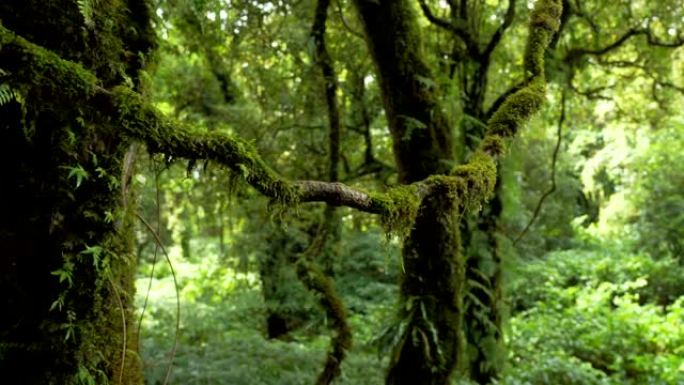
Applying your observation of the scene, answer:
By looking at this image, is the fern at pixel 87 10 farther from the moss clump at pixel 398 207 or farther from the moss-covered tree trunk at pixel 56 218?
the moss clump at pixel 398 207

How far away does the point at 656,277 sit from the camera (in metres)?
15.3

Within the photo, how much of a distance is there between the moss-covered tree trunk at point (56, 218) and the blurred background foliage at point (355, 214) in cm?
26

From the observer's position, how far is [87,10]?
6.18 feet

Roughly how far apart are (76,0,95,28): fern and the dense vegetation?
1 cm

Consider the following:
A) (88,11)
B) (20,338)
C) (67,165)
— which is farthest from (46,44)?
(20,338)

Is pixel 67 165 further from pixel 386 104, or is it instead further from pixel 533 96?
pixel 386 104

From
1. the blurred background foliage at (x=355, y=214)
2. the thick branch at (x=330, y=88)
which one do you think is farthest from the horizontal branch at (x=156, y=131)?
the thick branch at (x=330, y=88)

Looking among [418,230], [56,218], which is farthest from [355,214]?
[56,218]

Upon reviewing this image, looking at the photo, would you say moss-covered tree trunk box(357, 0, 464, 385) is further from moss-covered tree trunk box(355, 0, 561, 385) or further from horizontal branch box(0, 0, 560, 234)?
horizontal branch box(0, 0, 560, 234)

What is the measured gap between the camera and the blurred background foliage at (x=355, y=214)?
7.10 meters

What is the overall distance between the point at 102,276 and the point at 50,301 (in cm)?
17

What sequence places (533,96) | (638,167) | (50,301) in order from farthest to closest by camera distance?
(638,167) < (533,96) < (50,301)

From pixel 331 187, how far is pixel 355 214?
6552 mm

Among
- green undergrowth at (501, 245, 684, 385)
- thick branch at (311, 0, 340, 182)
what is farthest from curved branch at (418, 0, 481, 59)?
green undergrowth at (501, 245, 684, 385)
